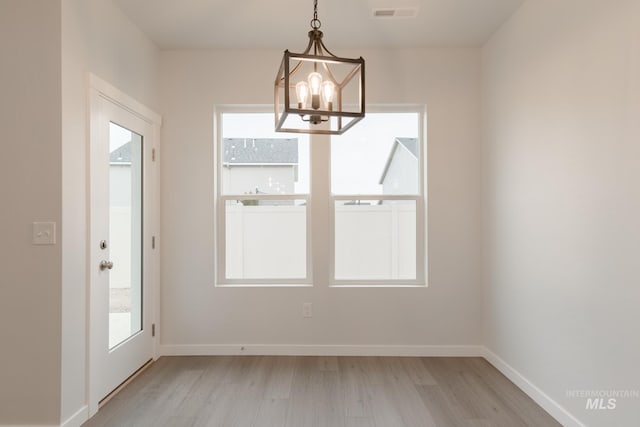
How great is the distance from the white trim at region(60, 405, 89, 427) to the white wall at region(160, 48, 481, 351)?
1.08m

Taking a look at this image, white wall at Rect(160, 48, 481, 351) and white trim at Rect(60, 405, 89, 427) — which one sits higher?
white wall at Rect(160, 48, 481, 351)

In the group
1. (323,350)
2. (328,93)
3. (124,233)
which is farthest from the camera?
(323,350)

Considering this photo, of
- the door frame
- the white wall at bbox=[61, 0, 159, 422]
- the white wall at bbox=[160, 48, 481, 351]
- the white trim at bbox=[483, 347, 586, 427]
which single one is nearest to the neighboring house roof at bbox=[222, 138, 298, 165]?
the white wall at bbox=[160, 48, 481, 351]

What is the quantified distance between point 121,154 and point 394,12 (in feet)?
7.35

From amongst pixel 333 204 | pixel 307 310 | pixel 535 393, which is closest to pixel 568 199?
pixel 535 393

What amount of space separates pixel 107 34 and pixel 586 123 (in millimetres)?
3045

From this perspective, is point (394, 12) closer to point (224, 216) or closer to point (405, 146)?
point (405, 146)

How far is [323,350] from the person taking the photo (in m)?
3.41

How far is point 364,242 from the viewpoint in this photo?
353 centimetres

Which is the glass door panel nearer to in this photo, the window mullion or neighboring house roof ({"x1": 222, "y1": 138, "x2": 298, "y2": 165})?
neighboring house roof ({"x1": 222, "y1": 138, "x2": 298, "y2": 165})

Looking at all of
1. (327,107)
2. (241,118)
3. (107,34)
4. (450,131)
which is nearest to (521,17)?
(450,131)

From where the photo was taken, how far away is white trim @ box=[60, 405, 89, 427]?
2172 millimetres
